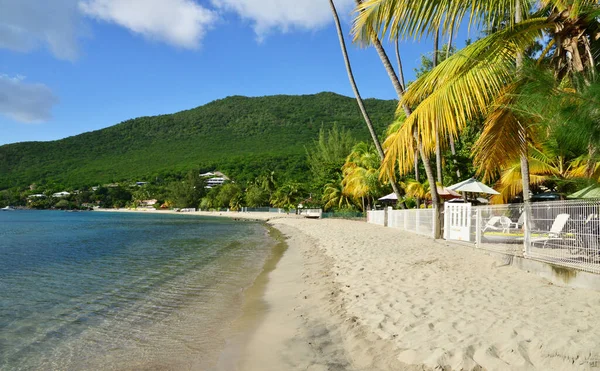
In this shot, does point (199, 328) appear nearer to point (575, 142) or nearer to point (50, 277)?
point (575, 142)

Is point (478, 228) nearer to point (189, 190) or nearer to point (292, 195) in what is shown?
point (292, 195)

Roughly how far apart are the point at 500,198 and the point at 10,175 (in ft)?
429

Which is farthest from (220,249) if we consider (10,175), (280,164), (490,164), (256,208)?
(10,175)

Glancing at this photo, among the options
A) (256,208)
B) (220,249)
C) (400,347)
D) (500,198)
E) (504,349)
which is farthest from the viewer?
(256,208)

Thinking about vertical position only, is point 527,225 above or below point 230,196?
below

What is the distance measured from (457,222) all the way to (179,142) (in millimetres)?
116306

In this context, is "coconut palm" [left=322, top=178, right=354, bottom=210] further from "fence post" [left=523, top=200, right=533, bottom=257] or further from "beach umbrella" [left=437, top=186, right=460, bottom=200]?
"fence post" [left=523, top=200, right=533, bottom=257]

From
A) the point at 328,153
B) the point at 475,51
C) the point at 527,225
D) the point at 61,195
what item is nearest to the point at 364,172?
the point at 328,153

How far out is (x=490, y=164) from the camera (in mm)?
5891

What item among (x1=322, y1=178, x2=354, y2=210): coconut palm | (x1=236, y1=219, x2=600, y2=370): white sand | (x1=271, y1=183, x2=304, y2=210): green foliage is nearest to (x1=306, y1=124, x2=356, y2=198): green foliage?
(x1=322, y1=178, x2=354, y2=210): coconut palm

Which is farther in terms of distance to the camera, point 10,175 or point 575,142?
point 10,175

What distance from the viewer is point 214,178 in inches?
4090

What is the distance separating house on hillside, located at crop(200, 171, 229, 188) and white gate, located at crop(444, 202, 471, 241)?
87.9 metres

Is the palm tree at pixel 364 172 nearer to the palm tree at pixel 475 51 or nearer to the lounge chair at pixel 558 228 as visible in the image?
the lounge chair at pixel 558 228
